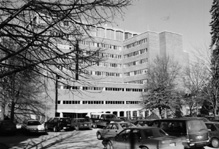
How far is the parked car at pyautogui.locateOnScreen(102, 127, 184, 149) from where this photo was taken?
9.27 m

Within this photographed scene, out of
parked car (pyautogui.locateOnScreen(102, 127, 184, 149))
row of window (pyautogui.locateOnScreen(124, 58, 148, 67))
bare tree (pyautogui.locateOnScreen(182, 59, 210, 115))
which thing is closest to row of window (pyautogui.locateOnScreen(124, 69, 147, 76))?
row of window (pyautogui.locateOnScreen(124, 58, 148, 67))

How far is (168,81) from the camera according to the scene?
4191 cm

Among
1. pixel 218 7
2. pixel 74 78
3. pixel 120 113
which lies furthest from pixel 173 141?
pixel 120 113

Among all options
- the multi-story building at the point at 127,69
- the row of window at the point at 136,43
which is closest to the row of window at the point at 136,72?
the multi-story building at the point at 127,69

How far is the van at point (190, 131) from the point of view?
11513mm

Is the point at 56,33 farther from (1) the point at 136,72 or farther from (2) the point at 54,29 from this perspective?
(1) the point at 136,72

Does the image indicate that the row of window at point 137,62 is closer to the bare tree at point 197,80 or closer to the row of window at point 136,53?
the row of window at point 136,53

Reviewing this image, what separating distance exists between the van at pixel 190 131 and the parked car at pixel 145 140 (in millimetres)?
1799

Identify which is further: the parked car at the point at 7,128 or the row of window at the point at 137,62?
the row of window at the point at 137,62

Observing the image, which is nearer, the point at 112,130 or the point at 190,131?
the point at 190,131

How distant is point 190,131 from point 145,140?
3.21 meters

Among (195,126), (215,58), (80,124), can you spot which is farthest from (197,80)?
(195,126)

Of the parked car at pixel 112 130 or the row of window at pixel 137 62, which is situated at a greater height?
the row of window at pixel 137 62

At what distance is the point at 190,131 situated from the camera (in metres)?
11.6
